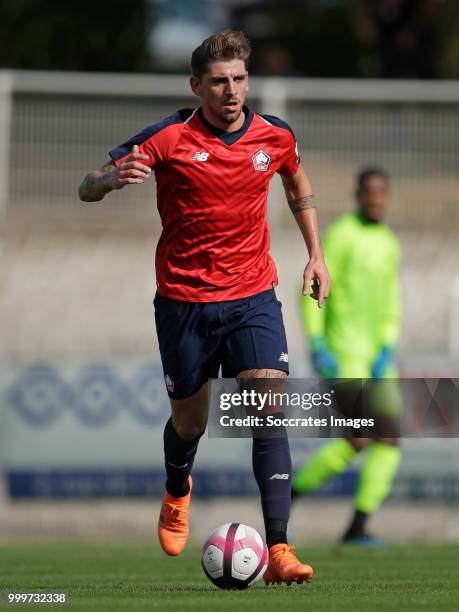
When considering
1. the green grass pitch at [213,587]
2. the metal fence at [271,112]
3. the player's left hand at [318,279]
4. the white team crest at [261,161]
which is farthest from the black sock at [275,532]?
the metal fence at [271,112]

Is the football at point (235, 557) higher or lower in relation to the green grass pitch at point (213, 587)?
higher

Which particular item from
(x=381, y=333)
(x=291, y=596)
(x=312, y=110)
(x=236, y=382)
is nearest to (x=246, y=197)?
(x=236, y=382)

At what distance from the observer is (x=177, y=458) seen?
791 centimetres

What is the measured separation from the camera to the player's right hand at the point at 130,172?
6684mm

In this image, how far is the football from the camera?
23.0 ft

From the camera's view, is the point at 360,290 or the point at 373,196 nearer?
the point at 373,196

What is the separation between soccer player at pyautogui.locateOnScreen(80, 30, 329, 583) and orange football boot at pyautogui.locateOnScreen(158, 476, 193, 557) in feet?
2.81

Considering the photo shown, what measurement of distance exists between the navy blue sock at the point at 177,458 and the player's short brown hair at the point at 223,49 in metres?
1.86

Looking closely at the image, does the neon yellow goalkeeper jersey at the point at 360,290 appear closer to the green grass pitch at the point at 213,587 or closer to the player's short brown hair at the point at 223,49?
the green grass pitch at the point at 213,587

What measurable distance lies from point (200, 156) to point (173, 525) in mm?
2070

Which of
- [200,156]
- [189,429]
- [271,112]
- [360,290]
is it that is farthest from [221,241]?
[271,112]

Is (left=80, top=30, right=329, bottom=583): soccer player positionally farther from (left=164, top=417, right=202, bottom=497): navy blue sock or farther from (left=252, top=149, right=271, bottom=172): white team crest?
(left=164, top=417, right=202, bottom=497): navy blue sock

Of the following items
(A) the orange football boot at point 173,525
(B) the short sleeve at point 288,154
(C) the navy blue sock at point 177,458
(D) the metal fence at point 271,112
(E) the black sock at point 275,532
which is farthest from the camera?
(D) the metal fence at point 271,112

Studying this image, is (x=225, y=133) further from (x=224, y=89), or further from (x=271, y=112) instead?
(x=271, y=112)
